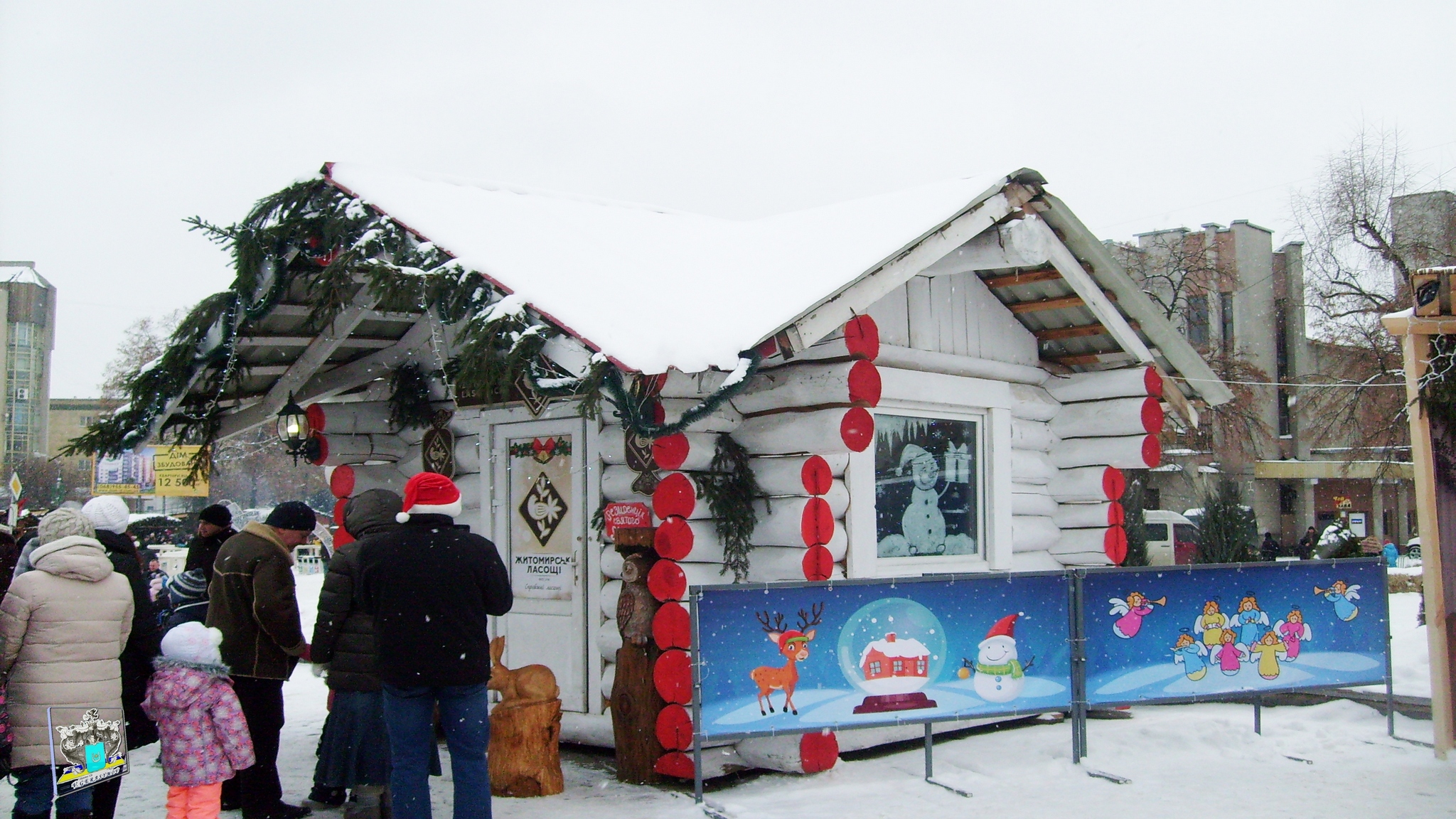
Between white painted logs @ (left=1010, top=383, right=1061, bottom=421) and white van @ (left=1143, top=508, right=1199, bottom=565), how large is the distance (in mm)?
18434

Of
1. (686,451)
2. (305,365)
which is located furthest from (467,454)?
(686,451)

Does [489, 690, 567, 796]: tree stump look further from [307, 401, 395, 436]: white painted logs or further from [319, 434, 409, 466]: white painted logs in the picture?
[307, 401, 395, 436]: white painted logs

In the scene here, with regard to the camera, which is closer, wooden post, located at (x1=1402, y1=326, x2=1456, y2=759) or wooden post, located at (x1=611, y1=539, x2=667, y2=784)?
wooden post, located at (x1=611, y1=539, x2=667, y2=784)

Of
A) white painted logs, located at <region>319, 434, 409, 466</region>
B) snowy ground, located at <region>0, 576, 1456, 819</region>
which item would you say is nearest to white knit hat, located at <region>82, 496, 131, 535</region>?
snowy ground, located at <region>0, 576, 1456, 819</region>

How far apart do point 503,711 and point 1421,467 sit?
588cm

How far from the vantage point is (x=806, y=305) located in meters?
6.37

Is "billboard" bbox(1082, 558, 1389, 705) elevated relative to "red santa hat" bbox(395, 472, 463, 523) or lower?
lower

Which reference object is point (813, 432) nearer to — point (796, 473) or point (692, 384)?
point (796, 473)

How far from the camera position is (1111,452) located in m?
9.55

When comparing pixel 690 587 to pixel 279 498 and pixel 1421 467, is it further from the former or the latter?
pixel 279 498

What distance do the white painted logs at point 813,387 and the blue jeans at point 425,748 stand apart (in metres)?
2.49

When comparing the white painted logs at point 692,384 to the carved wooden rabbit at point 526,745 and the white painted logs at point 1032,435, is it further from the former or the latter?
the white painted logs at point 1032,435

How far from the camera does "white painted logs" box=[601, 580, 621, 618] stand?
7.16 meters

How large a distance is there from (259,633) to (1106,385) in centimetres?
683
